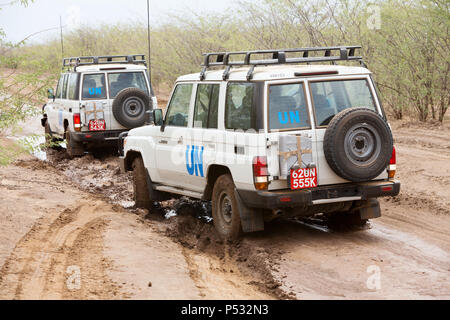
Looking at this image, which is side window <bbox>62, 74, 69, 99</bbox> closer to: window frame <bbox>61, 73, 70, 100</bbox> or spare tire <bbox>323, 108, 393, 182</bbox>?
window frame <bbox>61, 73, 70, 100</bbox>

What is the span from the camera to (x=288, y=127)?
7332mm

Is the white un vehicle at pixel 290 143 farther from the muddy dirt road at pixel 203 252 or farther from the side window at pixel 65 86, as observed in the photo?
the side window at pixel 65 86

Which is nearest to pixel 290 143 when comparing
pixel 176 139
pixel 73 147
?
pixel 176 139

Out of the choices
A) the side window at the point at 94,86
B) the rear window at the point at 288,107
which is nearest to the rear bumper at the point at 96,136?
the side window at the point at 94,86

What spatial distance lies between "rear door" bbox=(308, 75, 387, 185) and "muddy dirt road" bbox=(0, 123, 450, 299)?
86cm

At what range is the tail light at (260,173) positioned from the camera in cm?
718

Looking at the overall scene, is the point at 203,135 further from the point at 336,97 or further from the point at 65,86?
the point at 65,86

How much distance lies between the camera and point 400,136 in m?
15.3

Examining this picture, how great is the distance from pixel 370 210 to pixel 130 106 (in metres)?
7.50

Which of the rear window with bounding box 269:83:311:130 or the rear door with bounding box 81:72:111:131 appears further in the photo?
the rear door with bounding box 81:72:111:131

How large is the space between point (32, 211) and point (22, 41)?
2374 millimetres

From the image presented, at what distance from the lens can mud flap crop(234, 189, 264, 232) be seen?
7.63 metres

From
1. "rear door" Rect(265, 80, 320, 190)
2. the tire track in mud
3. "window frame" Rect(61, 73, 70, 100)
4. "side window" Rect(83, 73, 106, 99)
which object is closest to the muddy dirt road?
the tire track in mud
